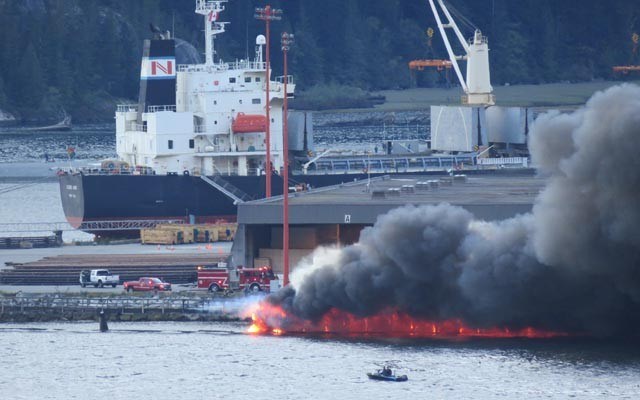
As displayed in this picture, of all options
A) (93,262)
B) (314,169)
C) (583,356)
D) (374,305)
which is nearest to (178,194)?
(314,169)

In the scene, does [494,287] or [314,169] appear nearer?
[494,287]

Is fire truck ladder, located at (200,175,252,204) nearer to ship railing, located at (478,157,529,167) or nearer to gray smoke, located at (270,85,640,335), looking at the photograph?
ship railing, located at (478,157,529,167)

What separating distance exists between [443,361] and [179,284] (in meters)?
19.7

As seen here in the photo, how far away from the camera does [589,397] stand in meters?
54.5

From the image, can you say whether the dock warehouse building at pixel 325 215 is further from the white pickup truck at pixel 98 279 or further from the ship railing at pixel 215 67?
the ship railing at pixel 215 67

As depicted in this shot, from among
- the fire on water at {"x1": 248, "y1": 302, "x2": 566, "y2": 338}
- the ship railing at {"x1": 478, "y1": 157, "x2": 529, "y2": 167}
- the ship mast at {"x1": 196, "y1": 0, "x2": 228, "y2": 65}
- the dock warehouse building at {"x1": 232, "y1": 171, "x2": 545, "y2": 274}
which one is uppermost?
the ship mast at {"x1": 196, "y1": 0, "x2": 228, "y2": 65}

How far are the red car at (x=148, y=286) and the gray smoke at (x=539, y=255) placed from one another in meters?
9.10

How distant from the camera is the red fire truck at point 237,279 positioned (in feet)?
241

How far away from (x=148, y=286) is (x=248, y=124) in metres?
26.4

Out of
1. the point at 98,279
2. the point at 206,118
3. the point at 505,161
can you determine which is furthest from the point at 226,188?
the point at 98,279

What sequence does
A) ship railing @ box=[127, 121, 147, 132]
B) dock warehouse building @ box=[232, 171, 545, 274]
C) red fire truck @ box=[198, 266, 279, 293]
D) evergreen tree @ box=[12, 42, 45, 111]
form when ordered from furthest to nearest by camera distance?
evergreen tree @ box=[12, 42, 45, 111] < ship railing @ box=[127, 121, 147, 132] < dock warehouse building @ box=[232, 171, 545, 274] < red fire truck @ box=[198, 266, 279, 293]

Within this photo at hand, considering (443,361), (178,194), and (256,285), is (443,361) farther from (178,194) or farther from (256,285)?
(178,194)

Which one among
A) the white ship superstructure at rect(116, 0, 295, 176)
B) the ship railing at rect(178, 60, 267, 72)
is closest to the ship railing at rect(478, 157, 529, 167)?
the white ship superstructure at rect(116, 0, 295, 176)

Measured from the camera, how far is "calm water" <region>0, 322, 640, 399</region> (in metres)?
56.3
